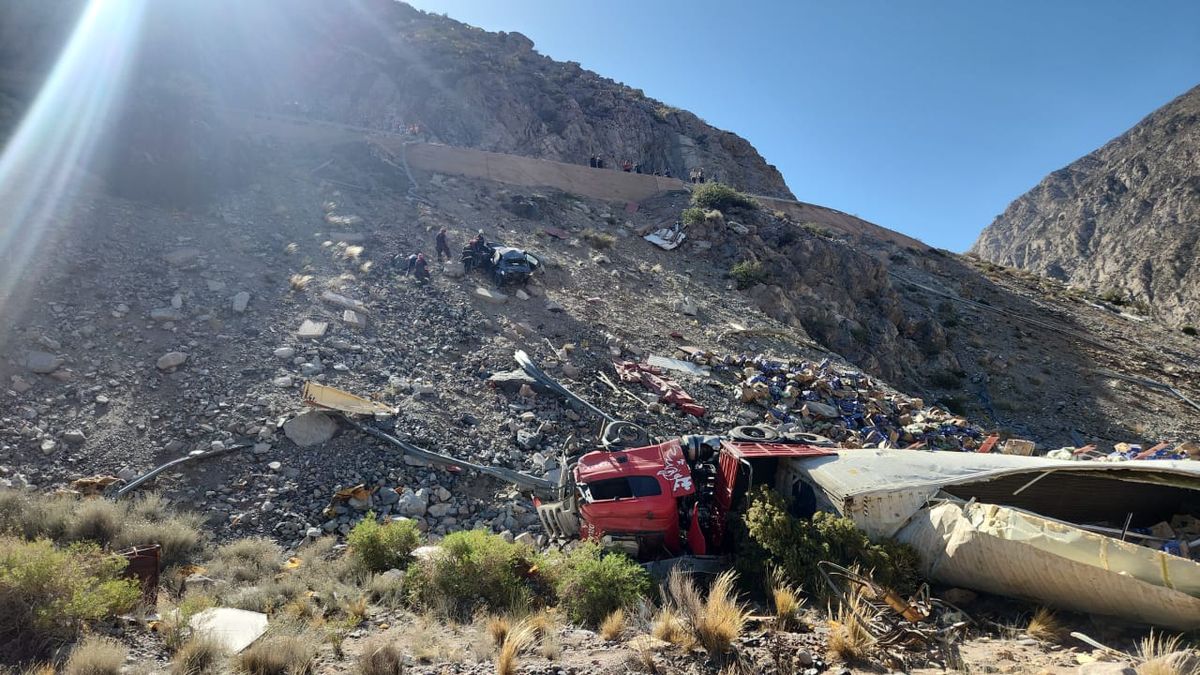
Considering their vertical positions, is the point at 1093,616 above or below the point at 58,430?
above

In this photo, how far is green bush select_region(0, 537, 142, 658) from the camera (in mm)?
4367

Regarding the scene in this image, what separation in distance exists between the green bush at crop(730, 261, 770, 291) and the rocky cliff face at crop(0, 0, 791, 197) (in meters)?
19.2

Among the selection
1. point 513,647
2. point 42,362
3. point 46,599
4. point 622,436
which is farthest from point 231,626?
point 42,362

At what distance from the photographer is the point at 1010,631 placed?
476cm

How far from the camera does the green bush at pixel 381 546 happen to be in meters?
6.58

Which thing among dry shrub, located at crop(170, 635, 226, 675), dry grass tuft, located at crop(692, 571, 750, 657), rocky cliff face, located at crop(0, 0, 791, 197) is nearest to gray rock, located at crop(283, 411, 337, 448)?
dry shrub, located at crop(170, 635, 226, 675)

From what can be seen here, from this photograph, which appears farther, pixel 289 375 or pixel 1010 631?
pixel 289 375

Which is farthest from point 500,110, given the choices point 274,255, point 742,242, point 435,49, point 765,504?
point 765,504

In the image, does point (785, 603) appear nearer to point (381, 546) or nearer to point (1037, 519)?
point (1037, 519)

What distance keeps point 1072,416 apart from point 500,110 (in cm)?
3674

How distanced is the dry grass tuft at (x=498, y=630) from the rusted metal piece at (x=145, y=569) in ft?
10.7

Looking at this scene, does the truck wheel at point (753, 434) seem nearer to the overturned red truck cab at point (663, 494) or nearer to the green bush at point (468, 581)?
the overturned red truck cab at point (663, 494)

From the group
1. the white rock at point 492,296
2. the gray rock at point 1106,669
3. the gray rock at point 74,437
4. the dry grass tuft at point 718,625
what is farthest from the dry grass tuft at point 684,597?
the white rock at point 492,296

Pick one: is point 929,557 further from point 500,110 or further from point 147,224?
point 500,110
